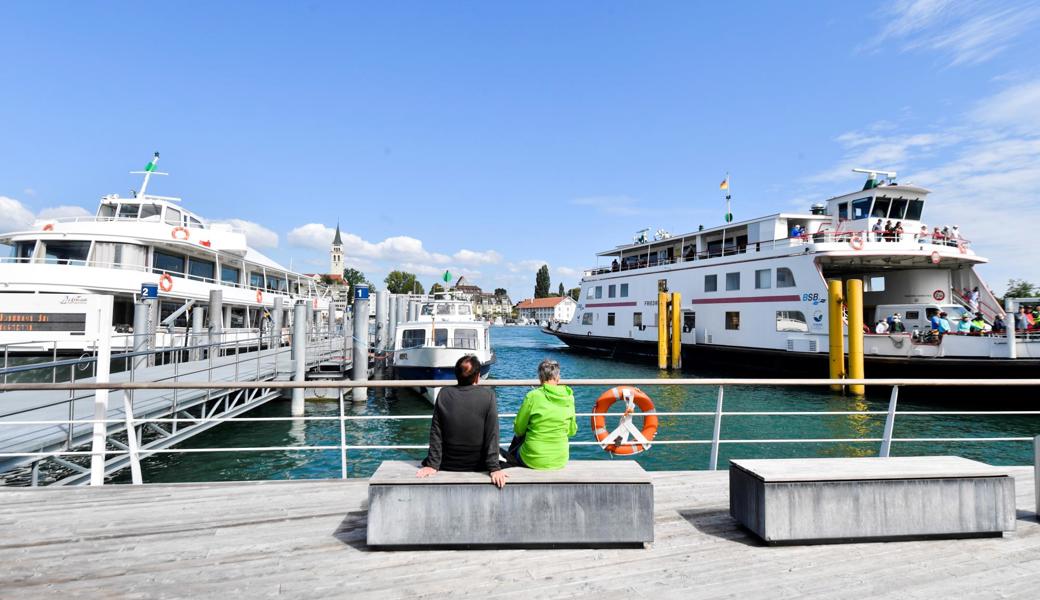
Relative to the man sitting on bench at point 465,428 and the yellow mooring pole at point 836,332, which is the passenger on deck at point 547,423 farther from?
the yellow mooring pole at point 836,332

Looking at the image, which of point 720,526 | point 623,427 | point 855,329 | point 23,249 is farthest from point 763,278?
point 23,249

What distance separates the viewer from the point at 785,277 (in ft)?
86.6

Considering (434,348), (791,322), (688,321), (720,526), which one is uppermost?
(688,321)

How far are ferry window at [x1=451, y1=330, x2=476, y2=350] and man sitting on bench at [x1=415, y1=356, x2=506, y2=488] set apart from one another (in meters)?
17.3

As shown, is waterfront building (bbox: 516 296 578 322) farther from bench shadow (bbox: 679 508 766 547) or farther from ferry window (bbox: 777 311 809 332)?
bench shadow (bbox: 679 508 766 547)

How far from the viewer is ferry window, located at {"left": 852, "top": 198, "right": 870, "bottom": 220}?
82.5 ft

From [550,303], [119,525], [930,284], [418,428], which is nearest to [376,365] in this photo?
[418,428]

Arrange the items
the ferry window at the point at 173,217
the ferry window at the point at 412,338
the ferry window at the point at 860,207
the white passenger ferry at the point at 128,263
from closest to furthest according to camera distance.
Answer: the white passenger ferry at the point at 128,263, the ferry window at the point at 412,338, the ferry window at the point at 860,207, the ferry window at the point at 173,217

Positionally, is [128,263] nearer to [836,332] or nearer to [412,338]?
[412,338]

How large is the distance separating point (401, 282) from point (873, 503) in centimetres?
13114

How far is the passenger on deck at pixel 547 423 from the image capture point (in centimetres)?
409

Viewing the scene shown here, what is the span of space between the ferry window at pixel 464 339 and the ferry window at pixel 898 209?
1974cm

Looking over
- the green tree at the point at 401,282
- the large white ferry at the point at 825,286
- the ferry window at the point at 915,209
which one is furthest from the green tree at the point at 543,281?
the ferry window at the point at 915,209

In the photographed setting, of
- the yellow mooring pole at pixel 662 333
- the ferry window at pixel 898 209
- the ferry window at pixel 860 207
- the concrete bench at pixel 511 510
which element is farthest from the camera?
the yellow mooring pole at pixel 662 333
